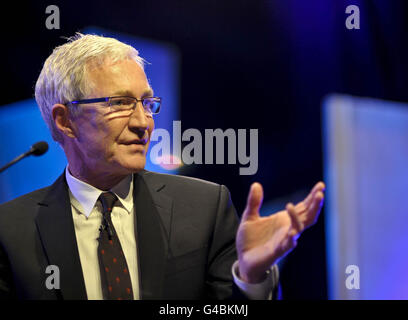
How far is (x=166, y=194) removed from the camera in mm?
1827

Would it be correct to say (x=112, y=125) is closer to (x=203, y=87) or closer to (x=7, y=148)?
(x=203, y=87)

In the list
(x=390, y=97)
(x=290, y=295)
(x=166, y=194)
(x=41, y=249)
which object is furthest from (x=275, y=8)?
(x=41, y=249)

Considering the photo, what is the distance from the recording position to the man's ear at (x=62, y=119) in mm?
1803

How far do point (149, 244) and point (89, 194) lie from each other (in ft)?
0.98

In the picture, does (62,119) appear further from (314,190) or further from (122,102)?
(314,190)

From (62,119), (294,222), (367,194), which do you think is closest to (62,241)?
(62,119)

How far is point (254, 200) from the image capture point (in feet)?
4.54

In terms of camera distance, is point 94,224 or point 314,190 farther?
point 94,224

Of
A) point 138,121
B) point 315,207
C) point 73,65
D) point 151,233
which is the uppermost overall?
point 73,65

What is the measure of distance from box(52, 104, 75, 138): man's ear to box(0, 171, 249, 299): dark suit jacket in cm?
18

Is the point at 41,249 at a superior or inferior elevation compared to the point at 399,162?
inferior

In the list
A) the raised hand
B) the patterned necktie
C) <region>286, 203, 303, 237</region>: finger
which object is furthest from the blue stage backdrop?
<region>286, 203, 303, 237</region>: finger
